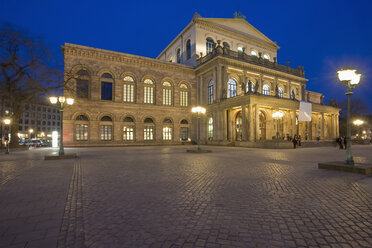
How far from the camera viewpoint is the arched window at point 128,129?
27172 mm

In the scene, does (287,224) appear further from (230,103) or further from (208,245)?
(230,103)

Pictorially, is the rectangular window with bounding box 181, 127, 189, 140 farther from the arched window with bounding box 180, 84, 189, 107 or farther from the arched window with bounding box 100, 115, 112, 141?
the arched window with bounding box 100, 115, 112, 141

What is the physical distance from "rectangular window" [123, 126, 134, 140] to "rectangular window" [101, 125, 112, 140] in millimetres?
1840

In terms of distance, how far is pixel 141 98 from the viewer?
28.2m

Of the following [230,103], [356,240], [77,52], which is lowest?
[356,240]

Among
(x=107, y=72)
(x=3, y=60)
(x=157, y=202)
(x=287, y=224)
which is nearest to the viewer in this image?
(x=287, y=224)

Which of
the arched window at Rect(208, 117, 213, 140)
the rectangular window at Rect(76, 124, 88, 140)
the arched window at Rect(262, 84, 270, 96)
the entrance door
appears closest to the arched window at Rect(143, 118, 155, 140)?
the rectangular window at Rect(76, 124, 88, 140)

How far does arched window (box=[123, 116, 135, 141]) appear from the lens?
27.2 meters

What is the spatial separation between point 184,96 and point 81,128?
15733mm

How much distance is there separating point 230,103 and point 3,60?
24.4 metres

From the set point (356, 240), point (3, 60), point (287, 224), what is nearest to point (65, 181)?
point (287, 224)

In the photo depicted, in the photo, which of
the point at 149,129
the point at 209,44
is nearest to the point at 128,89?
the point at 149,129

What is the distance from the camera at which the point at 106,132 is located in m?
26.1

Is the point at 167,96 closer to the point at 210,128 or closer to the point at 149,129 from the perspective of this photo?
the point at 149,129
